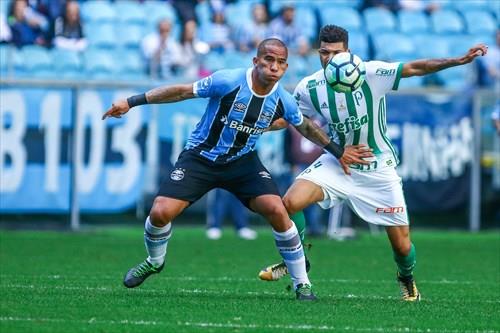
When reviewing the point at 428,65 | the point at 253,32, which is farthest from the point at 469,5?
the point at 428,65

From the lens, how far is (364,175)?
11.0 m

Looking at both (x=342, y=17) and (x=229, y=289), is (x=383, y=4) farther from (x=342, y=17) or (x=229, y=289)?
(x=229, y=289)

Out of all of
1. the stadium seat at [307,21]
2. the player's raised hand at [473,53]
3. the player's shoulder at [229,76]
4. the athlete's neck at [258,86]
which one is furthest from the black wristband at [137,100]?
the stadium seat at [307,21]

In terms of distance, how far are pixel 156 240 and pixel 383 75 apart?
253 cm

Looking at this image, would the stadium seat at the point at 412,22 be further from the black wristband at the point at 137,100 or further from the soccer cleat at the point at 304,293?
the black wristband at the point at 137,100

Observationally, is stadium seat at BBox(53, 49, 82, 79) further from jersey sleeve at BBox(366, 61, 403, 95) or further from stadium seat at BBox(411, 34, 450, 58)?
jersey sleeve at BBox(366, 61, 403, 95)

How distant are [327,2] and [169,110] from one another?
648 centimetres

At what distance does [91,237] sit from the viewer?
18.9 meters

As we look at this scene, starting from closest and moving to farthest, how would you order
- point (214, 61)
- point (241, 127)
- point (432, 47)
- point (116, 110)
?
point (116, 110), point (241, 127), point (214, 61), point (432, 47)

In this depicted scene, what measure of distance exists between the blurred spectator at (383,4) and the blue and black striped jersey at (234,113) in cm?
1583

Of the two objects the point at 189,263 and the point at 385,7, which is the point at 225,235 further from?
the point at 385,7

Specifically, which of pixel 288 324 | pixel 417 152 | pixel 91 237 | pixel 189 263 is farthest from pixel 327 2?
pixel 288 324

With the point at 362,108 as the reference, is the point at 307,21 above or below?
below

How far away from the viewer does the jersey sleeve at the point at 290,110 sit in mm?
10195
